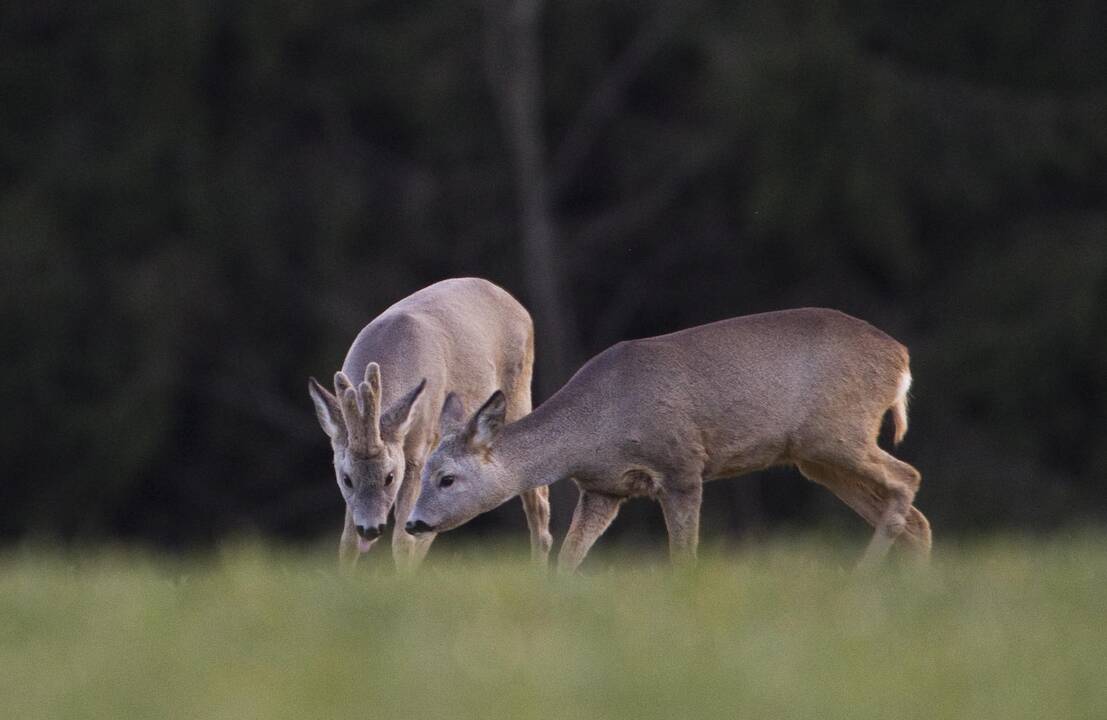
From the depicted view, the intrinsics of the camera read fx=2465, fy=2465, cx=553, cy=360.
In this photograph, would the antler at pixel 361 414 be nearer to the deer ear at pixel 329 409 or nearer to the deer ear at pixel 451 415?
the deer ear at pixel 329 409

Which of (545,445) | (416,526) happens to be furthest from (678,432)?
(416,526)

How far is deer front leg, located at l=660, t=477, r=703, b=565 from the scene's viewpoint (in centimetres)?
986

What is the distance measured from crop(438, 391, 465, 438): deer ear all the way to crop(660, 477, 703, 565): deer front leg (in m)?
0.90

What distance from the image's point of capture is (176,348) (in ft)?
90.8

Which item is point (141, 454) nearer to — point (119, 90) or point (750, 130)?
point (119, 90)

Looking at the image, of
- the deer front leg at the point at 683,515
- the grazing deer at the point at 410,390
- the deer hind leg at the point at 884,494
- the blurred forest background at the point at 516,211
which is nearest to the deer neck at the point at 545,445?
the grazing deer at the point at 410,390

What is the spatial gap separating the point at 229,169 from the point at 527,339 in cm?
1691

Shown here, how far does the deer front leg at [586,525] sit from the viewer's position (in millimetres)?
10055

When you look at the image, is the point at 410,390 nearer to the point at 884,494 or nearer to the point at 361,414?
the point at 361,414

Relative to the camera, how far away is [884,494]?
10.4 meters

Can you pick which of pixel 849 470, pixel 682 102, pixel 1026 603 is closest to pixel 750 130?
pixel 682 102

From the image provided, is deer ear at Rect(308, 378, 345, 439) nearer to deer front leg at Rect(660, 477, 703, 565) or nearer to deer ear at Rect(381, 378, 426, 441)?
deer ear at Rect(381, 378, 426, 441)

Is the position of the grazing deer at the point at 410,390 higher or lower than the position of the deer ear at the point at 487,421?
lower

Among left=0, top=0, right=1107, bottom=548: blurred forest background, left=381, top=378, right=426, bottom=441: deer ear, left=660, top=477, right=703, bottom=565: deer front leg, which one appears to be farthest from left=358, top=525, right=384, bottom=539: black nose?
left=0, top=0, right=1107, bottom=548: blurred forest background
